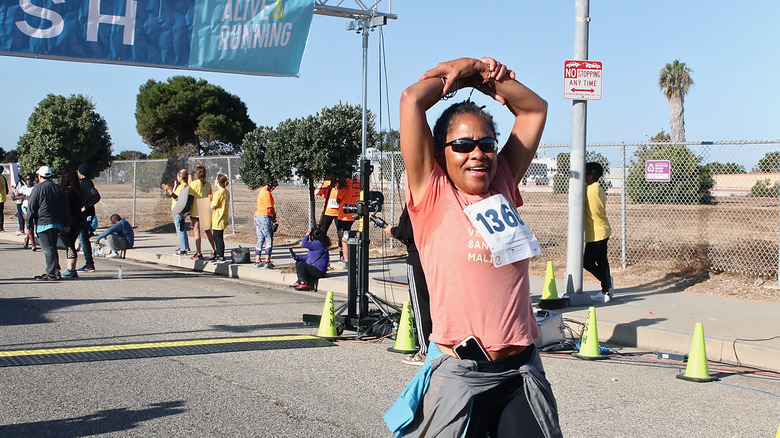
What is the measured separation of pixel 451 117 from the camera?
2895 mm

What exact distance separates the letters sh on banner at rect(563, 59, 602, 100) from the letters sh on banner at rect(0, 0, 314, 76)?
370 centimetres

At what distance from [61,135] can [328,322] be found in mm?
18266

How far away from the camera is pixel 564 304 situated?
959cm

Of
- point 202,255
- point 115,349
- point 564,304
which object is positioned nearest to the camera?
point 115,349

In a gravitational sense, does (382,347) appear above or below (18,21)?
below

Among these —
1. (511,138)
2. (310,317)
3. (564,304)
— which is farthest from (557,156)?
(511,138)

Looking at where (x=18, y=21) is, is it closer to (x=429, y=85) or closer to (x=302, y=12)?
(x=302, y=12)

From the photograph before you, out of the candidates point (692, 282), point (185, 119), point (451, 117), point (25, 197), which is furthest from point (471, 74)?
point (185, 119)

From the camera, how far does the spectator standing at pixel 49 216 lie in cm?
1152

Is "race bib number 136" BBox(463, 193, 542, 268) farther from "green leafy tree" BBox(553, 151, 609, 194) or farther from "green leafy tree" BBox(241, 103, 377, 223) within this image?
"green leafy tree" BBox(241, 103, 377, 223)

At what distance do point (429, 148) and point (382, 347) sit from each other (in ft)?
16.2

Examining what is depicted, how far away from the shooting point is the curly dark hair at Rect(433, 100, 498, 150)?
2.88 m

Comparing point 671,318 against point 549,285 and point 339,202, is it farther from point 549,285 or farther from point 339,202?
point 339,202

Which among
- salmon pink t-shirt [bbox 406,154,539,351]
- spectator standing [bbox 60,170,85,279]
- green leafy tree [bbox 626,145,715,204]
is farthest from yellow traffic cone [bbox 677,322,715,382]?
spectator standing [bbox 60,170,85,279]
